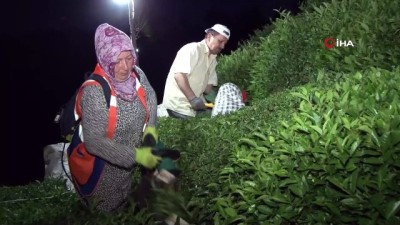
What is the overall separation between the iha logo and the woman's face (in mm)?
2020

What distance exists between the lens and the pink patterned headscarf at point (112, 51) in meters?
4.00

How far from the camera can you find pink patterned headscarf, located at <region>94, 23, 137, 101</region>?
13.1 feet

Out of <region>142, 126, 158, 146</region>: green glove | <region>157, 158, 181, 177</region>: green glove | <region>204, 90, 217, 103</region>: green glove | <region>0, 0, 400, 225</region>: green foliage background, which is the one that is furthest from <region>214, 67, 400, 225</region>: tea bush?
<region>204, 90, 217, 103</region>: green glove

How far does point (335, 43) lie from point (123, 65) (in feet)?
7.00

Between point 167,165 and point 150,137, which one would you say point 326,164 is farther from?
point 150,137

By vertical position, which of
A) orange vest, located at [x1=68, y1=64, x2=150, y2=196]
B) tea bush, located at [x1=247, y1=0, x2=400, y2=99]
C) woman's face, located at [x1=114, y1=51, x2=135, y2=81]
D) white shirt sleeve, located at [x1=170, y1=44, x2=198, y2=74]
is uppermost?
tea bush, located at [x1=247, y1=0, x2=400, y2=99]

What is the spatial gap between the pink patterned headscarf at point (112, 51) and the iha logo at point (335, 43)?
2.02m

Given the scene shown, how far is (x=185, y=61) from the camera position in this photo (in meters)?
6.32

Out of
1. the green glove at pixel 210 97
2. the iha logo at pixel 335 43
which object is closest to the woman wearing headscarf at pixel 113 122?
the iha logo at pixel 335 43

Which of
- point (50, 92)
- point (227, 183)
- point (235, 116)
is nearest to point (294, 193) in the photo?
point (227, 183)

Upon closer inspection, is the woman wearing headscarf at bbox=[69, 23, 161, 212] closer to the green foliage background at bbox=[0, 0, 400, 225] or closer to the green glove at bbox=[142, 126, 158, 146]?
the green glove at bbox=[142, 126, 158, 146]

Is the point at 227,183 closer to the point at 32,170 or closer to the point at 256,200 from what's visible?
the point at 256,200

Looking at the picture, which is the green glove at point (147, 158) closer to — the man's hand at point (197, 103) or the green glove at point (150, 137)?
the green glove at point (150, 137)

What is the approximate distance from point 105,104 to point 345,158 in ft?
6.73
